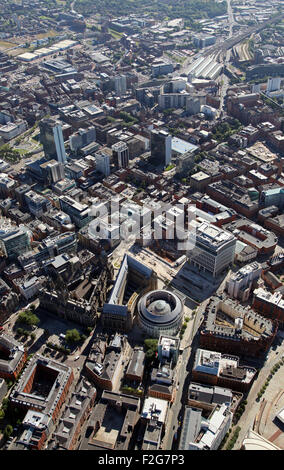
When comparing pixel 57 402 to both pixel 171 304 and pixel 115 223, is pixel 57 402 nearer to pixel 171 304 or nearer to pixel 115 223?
pixel 171 304

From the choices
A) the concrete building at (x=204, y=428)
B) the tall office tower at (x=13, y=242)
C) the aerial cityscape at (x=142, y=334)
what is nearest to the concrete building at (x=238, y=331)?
the aerial cityscape at (x=142, y=334)

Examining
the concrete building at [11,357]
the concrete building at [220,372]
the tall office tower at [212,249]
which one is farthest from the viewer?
the tall office tower at [212,249]

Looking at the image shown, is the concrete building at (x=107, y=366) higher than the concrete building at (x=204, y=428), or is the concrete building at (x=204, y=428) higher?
the concrete building at (x=204, y=428)

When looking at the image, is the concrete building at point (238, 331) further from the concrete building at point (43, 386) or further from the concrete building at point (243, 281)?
the concrete building at point (43, 386)

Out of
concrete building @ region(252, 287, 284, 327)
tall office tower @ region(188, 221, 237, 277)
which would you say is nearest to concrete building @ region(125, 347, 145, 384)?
concrete building @ region(252, 287, 284, 327)

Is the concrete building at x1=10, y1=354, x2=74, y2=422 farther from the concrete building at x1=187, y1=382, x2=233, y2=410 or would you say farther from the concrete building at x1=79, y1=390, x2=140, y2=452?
the concrete building at x1=187, y1=382, x2=233, y2=410
